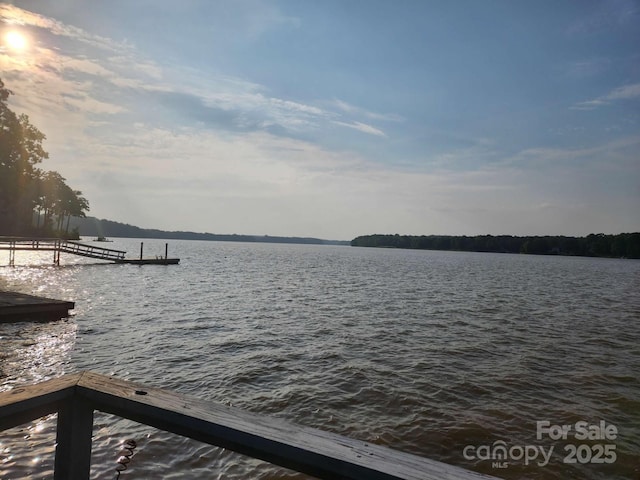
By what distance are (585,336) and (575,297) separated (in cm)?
1851

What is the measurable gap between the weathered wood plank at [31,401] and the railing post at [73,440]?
0.08 metres

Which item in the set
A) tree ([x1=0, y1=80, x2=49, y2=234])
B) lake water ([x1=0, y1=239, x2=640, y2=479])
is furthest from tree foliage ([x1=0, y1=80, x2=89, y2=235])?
lake water ([x1=0, y1=239, x2=640, y2=479])

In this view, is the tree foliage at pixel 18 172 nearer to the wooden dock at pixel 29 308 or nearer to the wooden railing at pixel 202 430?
the wooden dock at pixel 29 308

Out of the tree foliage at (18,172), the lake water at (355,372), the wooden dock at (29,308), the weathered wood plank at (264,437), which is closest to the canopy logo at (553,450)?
the lake water at (355,372)

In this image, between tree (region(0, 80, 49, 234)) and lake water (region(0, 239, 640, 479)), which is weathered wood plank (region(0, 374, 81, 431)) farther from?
tree (region(0, 80, 49, 234))

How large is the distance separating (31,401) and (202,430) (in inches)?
34.4

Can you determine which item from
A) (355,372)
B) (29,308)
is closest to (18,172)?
(29,308)

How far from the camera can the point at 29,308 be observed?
16.7 metres

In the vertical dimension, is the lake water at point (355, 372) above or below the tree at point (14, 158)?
below

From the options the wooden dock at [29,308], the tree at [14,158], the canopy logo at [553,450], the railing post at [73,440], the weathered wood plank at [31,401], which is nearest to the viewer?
the weathered wood plank at [31,401]

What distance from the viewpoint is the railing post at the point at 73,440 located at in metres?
2.25

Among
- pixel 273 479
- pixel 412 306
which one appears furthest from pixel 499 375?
pixel 412 306

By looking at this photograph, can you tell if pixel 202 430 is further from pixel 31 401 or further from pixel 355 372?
pixel 355 372

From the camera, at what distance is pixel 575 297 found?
34375mm
